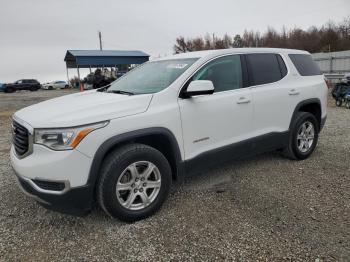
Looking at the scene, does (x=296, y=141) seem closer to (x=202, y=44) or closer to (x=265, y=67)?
(x=265, y=67)

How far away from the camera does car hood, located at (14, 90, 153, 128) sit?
287 cm

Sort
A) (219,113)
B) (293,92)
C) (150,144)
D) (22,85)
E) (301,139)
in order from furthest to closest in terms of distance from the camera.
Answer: (22,85), (301,139), (293,92), (219,113), (150,144)

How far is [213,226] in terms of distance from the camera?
10.4ft

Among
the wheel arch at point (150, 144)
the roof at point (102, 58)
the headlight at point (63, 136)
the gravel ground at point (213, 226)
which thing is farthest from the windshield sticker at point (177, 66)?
the roof at point (102, 58)

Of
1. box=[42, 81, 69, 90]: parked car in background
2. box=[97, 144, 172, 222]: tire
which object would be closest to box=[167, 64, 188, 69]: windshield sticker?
box=[97, 144, 172, 222]: tire

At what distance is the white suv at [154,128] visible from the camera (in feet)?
9.34

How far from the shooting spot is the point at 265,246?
2.82m

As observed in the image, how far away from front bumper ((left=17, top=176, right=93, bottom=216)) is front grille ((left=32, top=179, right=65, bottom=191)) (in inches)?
2.0

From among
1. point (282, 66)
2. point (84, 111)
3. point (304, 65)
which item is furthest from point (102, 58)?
point (84, 111)

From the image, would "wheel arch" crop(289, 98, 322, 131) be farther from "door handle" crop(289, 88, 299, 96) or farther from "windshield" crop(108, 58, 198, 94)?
"windshield" crop(108, 58, 198, 94)

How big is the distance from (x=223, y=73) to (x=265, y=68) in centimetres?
84

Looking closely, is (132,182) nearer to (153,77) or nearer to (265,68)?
(153,77)

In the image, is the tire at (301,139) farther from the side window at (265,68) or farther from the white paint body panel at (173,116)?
the side window at (265,68)

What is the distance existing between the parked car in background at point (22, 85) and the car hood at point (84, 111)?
3734 cm
